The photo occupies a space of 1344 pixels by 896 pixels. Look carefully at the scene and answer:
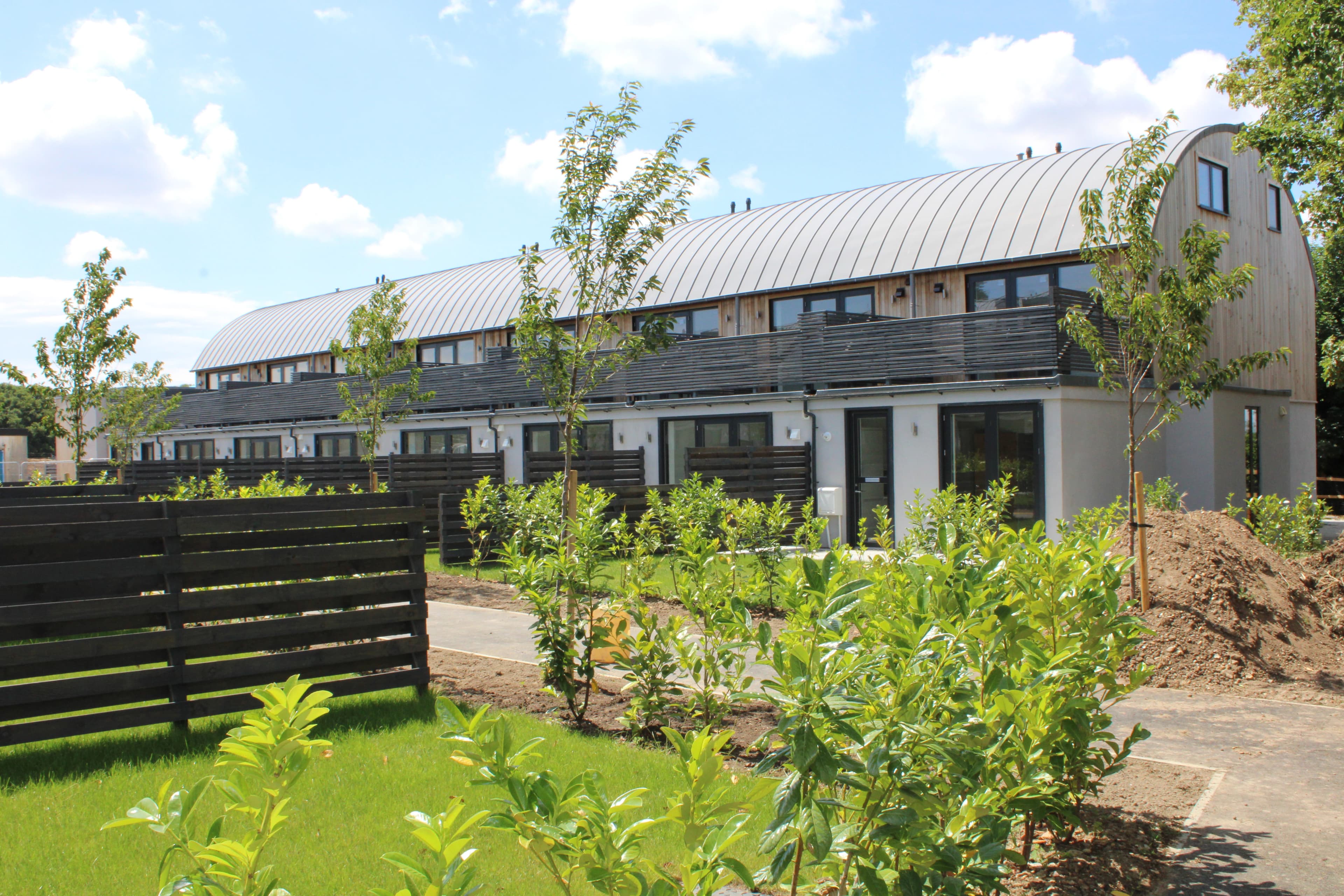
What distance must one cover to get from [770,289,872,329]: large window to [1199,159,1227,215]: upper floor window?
7.35 m

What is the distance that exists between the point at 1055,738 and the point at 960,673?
2.68 feet

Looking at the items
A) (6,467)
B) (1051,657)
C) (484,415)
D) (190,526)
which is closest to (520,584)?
(190,526)

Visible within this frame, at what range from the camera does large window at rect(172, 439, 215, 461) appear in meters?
40.2

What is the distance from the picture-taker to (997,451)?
17500mm

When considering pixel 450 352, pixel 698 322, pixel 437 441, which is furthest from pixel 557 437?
pixel 450 352

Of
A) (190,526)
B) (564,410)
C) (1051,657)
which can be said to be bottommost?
(1051,657)

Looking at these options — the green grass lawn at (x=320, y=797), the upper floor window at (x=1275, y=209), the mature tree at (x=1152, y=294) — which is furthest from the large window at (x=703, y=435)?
the green grass lawn at (x=320, y=797)

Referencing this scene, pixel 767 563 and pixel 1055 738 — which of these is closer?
pixel 1055 738

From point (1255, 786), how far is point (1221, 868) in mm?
1451

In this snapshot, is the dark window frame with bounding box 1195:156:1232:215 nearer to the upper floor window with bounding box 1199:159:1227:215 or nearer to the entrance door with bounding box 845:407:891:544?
the upper floor window with bounding box 1199:159:1227:215

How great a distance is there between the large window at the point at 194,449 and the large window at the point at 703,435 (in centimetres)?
2541

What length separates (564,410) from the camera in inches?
464

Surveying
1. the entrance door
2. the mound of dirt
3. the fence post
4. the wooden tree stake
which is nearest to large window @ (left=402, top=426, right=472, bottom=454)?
the entrance door

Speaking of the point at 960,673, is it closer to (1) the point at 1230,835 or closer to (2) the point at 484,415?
(1) the point at 1230,835
